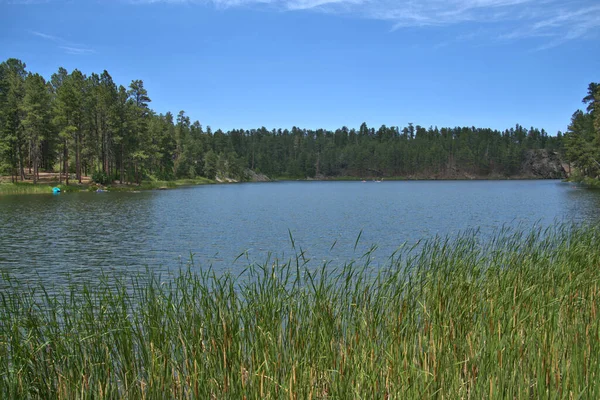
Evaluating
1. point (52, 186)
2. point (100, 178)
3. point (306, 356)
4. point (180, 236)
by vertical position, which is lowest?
point (180, 236)

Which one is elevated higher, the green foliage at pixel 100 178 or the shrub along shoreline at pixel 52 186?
the green foliage at pixel 100 178

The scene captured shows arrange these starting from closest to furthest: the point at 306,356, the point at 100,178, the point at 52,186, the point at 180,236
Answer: the point at 306,356, the point at 180,236, the point at 52,186, the point at 100,178

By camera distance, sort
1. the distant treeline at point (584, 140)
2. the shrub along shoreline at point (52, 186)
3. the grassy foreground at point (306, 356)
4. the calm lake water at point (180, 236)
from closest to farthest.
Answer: the grassy foreground at point (306, 356)
the calm lake water at point (180, 236)
the shrub along shoreline at point (52, 186)
the distant treeline at point (584, 140)

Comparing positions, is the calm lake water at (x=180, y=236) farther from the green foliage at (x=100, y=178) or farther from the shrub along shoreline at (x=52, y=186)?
the green foliage at (x=100, y=178)

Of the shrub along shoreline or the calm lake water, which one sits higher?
the shrub along shoreline

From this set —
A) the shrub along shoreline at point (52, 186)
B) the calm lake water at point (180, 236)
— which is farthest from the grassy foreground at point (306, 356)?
the shrub along shoreline at point (52, 186)

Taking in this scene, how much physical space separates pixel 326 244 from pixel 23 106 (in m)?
67.5

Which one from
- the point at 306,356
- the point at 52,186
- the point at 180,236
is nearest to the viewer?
the point at 306,356

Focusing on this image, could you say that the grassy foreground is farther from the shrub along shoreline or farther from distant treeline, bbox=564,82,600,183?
distant treeline, bbox=564,82,600,183

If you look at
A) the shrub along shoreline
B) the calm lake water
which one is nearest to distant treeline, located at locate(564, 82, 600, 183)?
the calm lake water

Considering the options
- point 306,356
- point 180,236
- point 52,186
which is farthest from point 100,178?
point 306,356

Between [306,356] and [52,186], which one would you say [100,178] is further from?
[306,356]

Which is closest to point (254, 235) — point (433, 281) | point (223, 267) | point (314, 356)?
point (223, 267)

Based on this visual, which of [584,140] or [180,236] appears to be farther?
[584,140]
